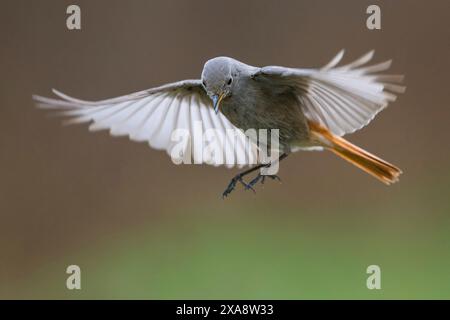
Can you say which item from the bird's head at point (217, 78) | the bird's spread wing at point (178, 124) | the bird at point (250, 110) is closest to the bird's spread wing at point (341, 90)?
the bird at point (250, 110)

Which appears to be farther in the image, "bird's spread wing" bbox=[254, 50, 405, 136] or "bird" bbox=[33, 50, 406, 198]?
"bird" bbox=[33, 50, 406, 198]

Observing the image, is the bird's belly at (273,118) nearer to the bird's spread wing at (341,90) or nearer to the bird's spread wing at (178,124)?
the bird's spread wing at (341,90)

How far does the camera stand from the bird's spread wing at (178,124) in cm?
268

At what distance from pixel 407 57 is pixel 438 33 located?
31 centimetres

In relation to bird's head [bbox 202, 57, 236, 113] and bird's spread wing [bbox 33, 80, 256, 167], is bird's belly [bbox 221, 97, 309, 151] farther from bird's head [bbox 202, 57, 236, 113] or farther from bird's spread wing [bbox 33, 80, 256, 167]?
bird's spread wing [bbox 33, 80, 256, 167]

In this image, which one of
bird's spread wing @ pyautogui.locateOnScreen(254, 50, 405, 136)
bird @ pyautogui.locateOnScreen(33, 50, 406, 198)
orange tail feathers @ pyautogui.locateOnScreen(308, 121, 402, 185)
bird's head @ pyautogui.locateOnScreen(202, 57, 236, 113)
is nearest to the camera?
bird's spread wing @ pyautogui.locateOnScreen(254, 50, 405, 136)

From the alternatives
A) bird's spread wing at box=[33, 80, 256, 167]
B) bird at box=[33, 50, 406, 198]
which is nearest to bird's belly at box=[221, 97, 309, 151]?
bird at box=[33, 50, 406, 198]

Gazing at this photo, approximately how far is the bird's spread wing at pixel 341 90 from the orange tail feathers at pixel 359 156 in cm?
7

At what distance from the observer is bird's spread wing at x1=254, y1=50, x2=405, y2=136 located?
201 centimetres

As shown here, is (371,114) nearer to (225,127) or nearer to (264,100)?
(264,100)

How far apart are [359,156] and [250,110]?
546 millimetres

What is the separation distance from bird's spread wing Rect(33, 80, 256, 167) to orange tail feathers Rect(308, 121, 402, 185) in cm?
32

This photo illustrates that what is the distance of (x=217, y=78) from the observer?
2.35 metres

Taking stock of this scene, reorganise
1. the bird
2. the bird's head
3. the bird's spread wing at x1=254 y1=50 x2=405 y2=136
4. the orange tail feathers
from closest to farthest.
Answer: the bird's spread wing at x1=254 y1=50 x2=405 y2=136, the bird, the bird's head, the orange tail feathers
